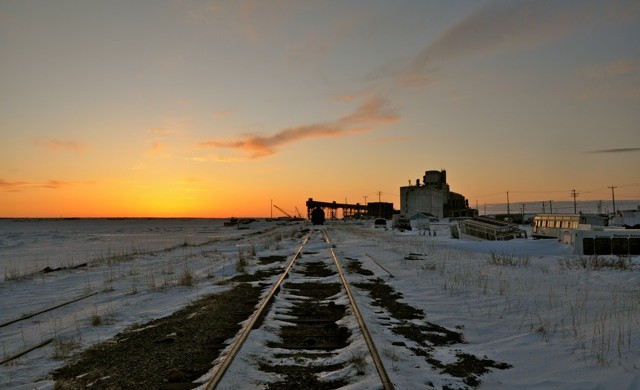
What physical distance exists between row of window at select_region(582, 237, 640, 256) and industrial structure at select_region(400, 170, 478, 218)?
86.3 metres

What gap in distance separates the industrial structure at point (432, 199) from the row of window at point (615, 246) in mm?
86340

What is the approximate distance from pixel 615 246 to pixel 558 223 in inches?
392

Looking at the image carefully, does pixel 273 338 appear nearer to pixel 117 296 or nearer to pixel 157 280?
pixel 117 296

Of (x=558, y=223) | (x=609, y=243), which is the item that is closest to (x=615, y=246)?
(x=609, y=243)

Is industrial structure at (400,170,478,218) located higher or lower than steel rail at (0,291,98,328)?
higher

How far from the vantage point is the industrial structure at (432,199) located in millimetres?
108562

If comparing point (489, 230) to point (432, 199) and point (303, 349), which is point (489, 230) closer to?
point (303, 349)

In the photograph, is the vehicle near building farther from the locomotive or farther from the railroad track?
the locomotive

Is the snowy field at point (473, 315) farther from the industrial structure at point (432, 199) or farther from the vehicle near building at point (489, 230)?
the industrial structure at point (432, 199)

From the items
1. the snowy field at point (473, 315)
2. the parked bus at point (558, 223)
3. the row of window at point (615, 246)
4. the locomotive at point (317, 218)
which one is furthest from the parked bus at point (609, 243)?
the locomotive at point (317, 218)

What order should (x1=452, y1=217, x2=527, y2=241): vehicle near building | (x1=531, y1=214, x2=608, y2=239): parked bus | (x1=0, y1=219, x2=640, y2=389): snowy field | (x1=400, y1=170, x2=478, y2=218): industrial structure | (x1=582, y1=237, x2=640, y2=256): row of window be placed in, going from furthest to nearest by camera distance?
(x1=400, y1=170, x2=478, y2=218): industrial structure → (x1=452, y1=217, x2=527, y2=241): vehicle near building → (x1=531, y1=214, x2=608, y2=239): parked bus → (x1=582, y1=237, x2=640, y2=256): row of window → (x1=0, y1=219, x2=640, y2=389): snowy field

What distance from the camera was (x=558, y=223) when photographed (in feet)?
99.6

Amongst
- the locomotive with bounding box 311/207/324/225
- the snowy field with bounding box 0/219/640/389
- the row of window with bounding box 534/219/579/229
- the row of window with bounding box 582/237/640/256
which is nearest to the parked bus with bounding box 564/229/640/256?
the row of window with bounding box 582/237/640/256

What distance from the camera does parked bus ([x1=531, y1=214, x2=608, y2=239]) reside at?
28.0m
